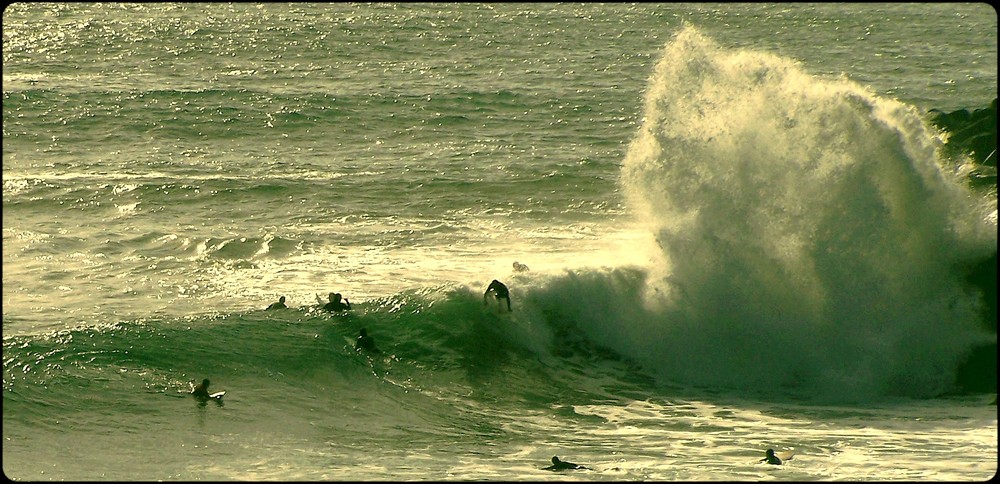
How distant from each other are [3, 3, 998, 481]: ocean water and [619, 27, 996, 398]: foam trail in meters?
0.04

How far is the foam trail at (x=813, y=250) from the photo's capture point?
17328mm

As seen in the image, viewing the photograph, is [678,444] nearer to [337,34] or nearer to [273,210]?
[273,210]

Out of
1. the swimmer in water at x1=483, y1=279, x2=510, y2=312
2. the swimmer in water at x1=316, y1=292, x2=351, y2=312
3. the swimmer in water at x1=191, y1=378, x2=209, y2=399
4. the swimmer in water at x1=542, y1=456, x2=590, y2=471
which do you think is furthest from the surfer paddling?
the swimmer in water at x1=316, y1=292, x2=351, y2=312

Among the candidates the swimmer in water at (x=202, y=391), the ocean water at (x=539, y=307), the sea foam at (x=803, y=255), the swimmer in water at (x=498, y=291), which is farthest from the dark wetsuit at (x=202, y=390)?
the sea foam at (x=803, y=255)

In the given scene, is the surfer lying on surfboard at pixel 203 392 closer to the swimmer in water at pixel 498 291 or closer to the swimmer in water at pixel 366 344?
the swimmer in water at pixel 366 344

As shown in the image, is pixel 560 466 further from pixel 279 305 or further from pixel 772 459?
pixel 279 305

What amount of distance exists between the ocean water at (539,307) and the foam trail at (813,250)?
41 millimetres

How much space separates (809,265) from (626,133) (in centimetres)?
1672

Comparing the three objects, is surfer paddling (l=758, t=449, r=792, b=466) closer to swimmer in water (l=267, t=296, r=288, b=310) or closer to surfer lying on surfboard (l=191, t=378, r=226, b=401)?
surfer lying on surfboard (l=191, t=378, r=226, b=401)

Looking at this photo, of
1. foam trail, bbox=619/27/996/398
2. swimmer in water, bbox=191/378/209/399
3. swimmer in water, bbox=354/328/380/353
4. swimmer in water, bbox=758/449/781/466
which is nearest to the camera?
swimmer in water, bbox=758/449/781/466

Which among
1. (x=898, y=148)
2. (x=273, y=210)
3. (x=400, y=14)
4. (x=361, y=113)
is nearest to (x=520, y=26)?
(x=400, y=14)

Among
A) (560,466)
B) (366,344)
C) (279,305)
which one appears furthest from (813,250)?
(279,305)

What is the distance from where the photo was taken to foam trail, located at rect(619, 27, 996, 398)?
56.9 ft

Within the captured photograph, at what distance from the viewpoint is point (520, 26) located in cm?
5122
